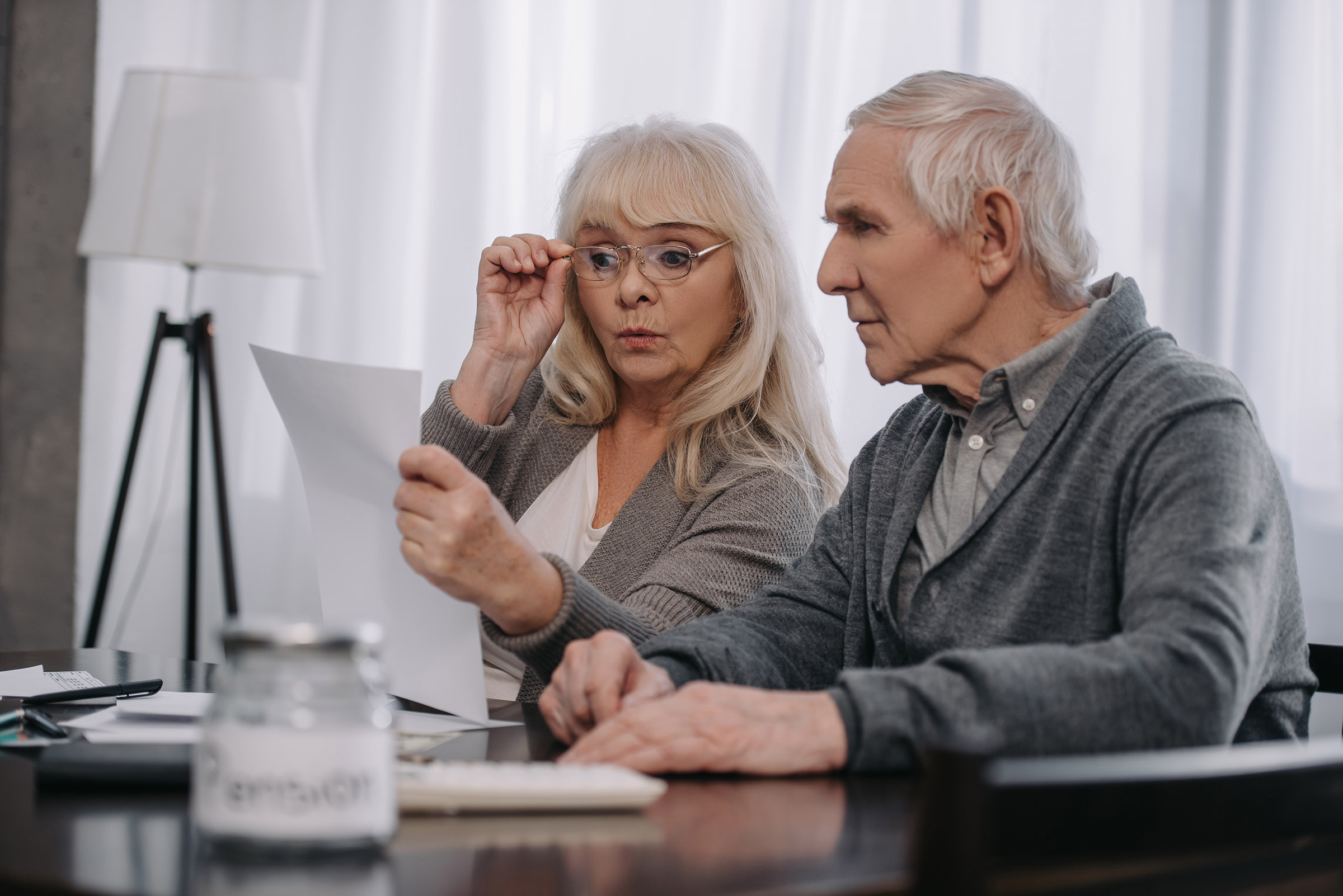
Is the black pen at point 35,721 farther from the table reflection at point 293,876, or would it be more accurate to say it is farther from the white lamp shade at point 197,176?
the white lamp shade at point 197,176

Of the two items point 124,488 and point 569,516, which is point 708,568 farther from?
point 124,488

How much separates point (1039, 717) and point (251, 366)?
2779 mm

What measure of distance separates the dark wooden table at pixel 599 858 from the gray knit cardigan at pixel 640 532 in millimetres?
487

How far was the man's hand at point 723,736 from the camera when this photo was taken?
81 cm

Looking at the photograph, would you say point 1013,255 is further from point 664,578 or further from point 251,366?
point 251,366

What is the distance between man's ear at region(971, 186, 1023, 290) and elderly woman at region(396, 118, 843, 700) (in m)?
0.46

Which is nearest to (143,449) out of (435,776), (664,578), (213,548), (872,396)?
(213,548)

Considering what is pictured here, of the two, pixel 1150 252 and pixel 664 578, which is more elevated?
pixel 1150 252

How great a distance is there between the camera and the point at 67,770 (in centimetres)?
72

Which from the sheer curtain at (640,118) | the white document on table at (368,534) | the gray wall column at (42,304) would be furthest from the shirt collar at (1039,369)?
the gray wall column at (42,304)

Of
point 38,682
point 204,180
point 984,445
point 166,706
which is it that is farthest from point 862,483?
point 204,180

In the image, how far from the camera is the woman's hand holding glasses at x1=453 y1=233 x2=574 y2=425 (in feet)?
5.64

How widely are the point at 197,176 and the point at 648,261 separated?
1.32 m

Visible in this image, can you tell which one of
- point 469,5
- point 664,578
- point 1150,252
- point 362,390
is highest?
point 469,5
